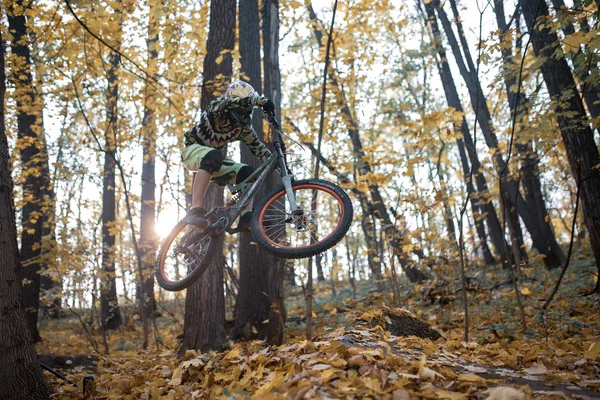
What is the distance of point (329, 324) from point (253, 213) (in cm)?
446

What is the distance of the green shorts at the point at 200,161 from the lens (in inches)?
168

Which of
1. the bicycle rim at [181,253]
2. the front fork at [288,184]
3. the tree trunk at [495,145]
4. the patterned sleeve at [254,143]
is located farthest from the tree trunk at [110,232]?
the tree trunk at [495,145]

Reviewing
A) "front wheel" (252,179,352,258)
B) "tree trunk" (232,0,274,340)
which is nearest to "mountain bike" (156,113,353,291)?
"front wheel" (252,179,352,258)

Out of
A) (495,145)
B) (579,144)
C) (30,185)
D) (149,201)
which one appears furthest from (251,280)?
(495,145)

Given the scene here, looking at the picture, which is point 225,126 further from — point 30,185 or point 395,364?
point 30,185

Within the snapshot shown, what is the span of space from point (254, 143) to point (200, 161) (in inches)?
22.8

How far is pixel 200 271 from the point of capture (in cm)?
403

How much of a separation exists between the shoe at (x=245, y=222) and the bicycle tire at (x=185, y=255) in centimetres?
25

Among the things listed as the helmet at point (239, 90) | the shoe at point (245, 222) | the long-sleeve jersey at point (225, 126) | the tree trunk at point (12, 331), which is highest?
the helmet at point (239, 90)

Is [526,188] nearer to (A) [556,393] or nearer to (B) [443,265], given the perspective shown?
(B) [443,265]

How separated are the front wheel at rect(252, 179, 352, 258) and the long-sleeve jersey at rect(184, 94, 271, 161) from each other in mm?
743

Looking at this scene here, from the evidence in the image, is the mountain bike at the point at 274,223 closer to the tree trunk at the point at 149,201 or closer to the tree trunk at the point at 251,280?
the tree trunk at the point at 251,280

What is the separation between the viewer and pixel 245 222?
13.7ft

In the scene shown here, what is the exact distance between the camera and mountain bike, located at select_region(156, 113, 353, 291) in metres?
3.67
